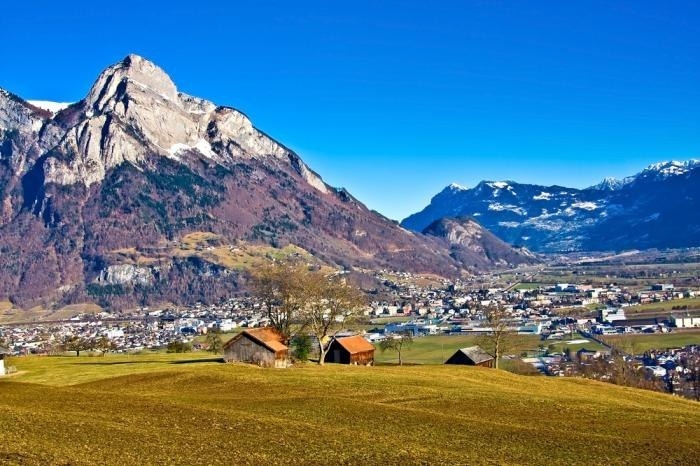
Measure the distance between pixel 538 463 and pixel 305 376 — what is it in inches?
1585

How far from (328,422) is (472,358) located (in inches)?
2798

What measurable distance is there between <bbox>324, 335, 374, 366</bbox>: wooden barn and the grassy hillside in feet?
124

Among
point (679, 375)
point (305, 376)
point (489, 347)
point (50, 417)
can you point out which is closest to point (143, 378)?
point (305, 376)

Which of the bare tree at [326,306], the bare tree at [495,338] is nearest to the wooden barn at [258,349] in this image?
the bare tree at [326,306]

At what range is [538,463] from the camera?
3578cm

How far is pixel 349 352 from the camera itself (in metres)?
110

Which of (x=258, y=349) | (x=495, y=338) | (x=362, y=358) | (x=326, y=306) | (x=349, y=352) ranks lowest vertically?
(x=362, y=358)

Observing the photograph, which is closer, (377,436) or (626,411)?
(377,436)

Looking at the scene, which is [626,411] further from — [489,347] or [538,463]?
[489,347]

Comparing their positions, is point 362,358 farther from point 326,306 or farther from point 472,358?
point 472,358

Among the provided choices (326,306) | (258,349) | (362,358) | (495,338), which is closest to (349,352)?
(362,358)

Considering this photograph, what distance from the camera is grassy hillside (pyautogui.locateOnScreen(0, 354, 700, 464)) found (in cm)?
3516

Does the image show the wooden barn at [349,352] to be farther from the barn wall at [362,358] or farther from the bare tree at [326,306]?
the bare tree at [326,306]

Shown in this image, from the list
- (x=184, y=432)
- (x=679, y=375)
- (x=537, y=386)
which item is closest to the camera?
(x=184, y=432)
